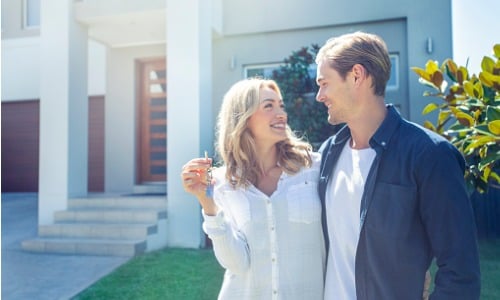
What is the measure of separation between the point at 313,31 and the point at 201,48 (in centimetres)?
272

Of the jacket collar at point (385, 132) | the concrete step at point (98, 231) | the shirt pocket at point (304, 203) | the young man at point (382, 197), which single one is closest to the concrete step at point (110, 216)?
the concrete step at point (98, 231)

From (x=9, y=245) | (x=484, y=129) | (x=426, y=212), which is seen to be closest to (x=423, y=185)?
(x=426, y=212)

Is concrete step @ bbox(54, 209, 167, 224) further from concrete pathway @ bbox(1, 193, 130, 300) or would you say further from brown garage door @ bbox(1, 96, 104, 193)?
brown garage door @ bbox(1, 96, 104, 193)

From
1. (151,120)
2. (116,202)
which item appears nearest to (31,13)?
(151,120)

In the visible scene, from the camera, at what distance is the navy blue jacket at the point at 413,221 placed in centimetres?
139

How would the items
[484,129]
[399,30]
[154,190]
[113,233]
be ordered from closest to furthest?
[484,129] < [113,233] < [399,30] < [154,190]

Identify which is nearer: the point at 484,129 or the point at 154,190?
the point at 484,129

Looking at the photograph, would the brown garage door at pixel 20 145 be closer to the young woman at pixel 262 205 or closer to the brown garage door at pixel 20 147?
the brown garage door at pixel 20 147

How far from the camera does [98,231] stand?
658 cm

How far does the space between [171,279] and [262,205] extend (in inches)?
135

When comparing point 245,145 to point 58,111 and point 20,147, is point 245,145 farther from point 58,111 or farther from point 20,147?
Answer: point 20,147

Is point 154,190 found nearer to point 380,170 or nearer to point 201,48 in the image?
point 201,48

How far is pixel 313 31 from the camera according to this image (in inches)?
336

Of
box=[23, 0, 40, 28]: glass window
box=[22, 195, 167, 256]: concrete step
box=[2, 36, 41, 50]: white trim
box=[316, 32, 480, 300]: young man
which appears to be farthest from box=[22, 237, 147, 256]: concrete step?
box=[23, 0, 40, 28]: glass window
